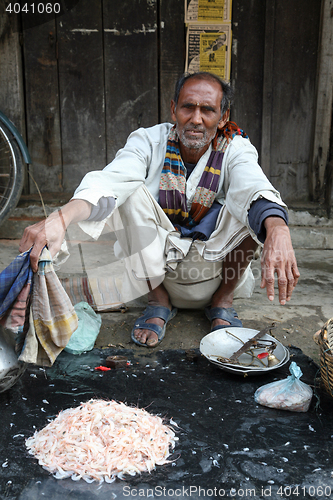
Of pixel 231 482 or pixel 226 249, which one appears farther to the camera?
pixel 226 249

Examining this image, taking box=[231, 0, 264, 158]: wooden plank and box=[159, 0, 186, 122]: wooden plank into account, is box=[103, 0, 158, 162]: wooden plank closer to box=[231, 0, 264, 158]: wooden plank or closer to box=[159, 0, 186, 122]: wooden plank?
box=[159, 0, 186, 122]: wooden plank

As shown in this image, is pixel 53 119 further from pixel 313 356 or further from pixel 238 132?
pixel 313 356

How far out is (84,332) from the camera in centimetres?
231

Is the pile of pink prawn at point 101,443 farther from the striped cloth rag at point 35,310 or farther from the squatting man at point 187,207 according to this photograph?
the squatting man at point 187,207

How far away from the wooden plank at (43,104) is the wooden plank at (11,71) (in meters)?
0.08

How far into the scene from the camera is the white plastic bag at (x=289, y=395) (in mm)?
1743

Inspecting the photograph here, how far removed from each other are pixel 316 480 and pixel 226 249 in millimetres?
1229

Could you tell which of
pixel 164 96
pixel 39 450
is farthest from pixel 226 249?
pixel 164 96

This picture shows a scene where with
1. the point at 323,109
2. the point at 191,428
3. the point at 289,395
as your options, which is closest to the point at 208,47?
the point at 323,109

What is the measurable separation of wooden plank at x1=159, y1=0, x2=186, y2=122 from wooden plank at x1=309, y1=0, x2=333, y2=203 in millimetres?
1241

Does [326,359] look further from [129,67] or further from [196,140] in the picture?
[129,67]

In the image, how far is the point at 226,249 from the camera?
238cm

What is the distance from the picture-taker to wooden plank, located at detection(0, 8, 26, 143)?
3.99 m

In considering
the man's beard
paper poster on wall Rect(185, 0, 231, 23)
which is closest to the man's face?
the man's beard
